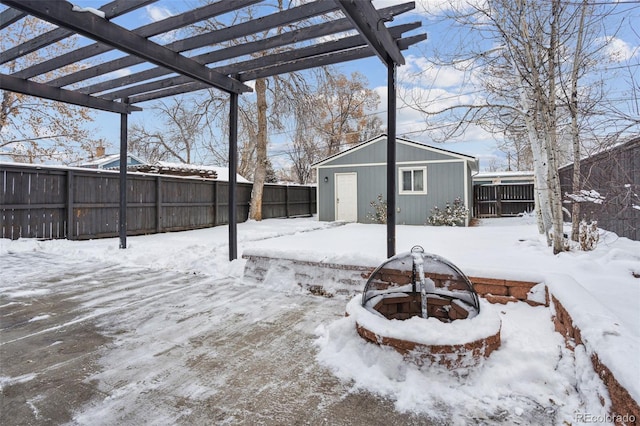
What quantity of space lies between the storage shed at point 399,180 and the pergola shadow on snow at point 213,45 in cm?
745

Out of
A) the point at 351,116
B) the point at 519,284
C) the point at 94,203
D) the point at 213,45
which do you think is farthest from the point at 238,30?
the point at 351,116

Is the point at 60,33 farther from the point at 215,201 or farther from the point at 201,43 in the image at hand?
the point at 215,201

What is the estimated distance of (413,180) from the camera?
11594 mm

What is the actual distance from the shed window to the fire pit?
8675 millimetres

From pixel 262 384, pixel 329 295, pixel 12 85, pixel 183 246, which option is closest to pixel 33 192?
pixel 12 85

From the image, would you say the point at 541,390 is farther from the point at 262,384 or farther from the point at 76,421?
the point at 76,421

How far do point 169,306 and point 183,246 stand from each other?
3.43 meters

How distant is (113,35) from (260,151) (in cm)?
929

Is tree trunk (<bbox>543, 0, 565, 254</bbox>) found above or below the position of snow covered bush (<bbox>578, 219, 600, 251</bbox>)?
above

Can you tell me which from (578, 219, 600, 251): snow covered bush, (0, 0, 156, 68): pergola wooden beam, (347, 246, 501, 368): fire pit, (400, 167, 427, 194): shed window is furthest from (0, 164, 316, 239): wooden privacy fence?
(578, 219, 600, 251): snow covered bush

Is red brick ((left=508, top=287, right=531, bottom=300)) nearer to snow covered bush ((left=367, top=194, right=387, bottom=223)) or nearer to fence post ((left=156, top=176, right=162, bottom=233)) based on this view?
snow covered bush ((left=367, top=194, right=387, bottom=223))

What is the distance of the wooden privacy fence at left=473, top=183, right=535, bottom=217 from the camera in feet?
51.6

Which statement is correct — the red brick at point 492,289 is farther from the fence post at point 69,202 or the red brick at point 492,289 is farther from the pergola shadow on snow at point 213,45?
the fence post at point 69,202

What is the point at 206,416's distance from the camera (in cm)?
168
